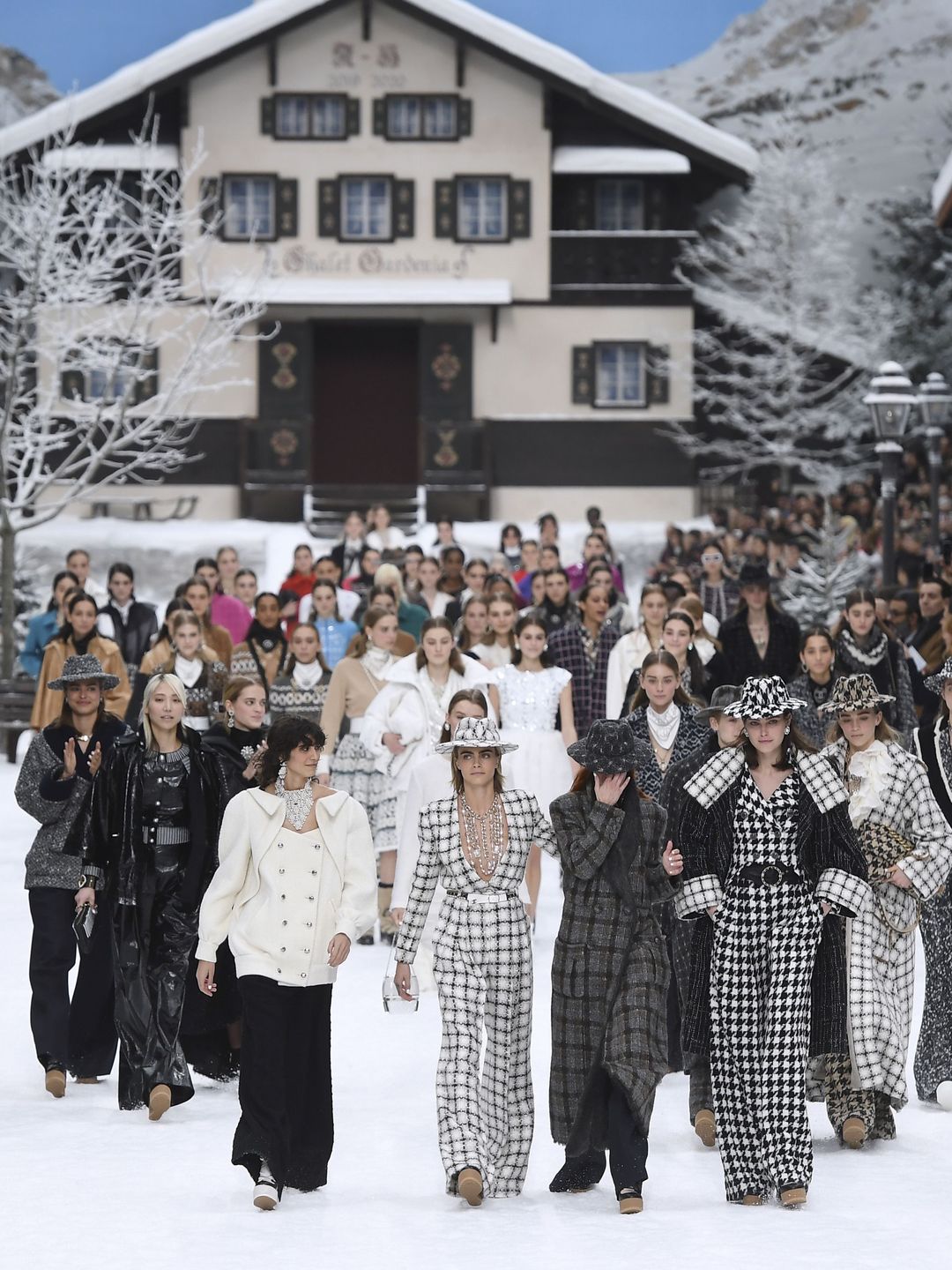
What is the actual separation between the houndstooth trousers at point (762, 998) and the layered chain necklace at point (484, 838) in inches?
32.7

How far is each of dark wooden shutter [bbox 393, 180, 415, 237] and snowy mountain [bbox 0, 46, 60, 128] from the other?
46.6 meters

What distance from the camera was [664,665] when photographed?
418 inches

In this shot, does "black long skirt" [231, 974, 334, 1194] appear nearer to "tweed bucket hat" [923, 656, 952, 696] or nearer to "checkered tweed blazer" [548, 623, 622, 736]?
"tweed bucket hat" [923, 656, 952, 696]

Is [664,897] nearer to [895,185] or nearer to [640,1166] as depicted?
[640,1166]

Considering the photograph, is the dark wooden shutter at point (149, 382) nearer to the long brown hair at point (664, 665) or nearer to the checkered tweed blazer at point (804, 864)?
the long brown hair at point (664, 665)

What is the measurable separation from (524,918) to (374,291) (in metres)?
31.0

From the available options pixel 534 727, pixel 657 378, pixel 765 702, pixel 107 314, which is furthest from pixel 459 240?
pixel 765 702

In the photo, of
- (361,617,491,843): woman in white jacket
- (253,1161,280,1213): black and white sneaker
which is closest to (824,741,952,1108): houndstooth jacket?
(253,1161,280,1213): black and white sneaker

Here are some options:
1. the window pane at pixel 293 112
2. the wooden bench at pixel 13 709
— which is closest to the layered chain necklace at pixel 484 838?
the wooden bench at pixel 13 709

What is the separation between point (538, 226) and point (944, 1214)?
32.6 meters

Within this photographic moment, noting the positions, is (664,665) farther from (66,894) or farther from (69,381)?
(69,381)

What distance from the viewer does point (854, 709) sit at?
918 cm

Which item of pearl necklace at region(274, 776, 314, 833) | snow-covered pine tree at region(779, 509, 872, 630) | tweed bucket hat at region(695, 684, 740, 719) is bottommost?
pearl necklace at region(274, 776, 314, 833)

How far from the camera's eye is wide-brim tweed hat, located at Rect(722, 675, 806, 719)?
785cm
